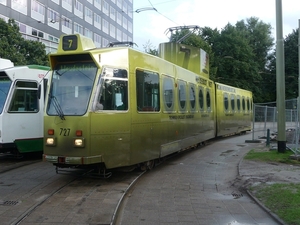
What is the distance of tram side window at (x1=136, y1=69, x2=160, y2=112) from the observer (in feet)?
28.9

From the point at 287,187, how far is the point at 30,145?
8.31 m

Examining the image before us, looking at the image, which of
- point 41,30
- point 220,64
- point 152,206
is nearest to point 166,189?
point 152,206

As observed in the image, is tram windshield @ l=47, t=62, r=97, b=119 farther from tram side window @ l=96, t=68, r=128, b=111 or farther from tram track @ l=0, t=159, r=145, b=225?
tram track @ l=0, t=159, r=145, b=225

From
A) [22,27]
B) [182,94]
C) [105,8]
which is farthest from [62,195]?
[105,8]

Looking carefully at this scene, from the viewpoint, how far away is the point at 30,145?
11.8m

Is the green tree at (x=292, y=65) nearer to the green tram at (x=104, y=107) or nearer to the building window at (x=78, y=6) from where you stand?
the building window at (x=78, y=6)

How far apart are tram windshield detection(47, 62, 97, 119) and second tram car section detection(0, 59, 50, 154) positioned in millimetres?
2854

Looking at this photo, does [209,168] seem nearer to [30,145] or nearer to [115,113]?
[115,113]

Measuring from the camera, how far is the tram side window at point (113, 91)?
7.86 m

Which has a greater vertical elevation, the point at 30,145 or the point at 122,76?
the point at 122,76

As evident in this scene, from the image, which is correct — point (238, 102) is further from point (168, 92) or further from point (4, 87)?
point (4, 87)

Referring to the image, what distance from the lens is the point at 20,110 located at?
11602mm

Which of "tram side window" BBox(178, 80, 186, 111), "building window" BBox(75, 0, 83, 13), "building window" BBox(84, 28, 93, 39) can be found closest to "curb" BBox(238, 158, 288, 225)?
"tram side window" BBox(178, 80, 186, 111)

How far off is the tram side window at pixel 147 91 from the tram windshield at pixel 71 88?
1.38 metres
